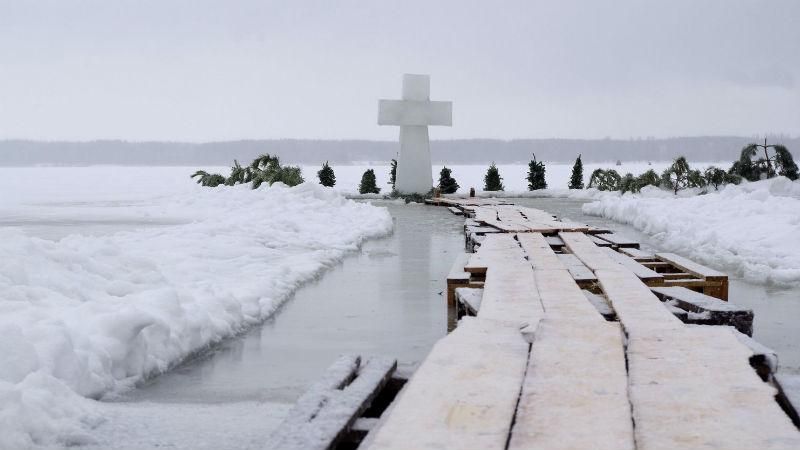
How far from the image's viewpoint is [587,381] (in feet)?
9.55

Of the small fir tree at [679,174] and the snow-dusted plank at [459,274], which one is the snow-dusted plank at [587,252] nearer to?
the snow-dusted plank at [459,274]

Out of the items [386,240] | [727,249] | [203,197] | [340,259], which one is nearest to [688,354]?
[340,259]

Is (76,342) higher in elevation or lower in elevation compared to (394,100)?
lower

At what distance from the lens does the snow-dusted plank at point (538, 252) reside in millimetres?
6594

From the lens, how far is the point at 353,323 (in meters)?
5.83

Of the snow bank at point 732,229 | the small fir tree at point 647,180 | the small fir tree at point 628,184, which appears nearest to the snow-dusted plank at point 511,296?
the snow bank at point 732,229

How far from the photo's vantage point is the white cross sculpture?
81.0ft

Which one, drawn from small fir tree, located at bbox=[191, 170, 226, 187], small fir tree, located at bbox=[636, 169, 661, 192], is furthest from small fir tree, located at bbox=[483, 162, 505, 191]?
small fir tree, located at bbox=[191, 170, 226, 187]

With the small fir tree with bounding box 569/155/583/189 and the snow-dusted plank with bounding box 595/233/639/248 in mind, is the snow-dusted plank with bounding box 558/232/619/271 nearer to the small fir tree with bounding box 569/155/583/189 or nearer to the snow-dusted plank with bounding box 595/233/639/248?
the snow-dusted plank with bounding box 595/233/639/248

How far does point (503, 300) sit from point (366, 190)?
2331 cm

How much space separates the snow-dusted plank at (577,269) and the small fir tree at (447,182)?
69.7 ft

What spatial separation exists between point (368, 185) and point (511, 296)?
913 inches

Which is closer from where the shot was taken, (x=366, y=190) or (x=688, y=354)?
(x=688, y=354)

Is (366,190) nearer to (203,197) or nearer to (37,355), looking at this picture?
(203,197)
